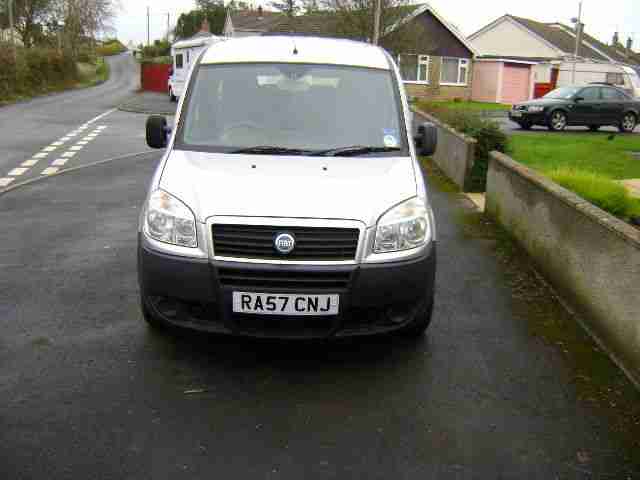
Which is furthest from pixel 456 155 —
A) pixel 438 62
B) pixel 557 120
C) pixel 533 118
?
pixel 438 62

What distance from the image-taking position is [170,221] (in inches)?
187

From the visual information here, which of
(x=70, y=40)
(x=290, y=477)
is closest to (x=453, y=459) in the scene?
(x=290, y=477)

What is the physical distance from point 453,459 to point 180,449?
1.34 metres

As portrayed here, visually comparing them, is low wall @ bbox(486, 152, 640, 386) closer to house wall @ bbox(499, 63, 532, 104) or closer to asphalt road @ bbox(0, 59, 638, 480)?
asphalt road @ bbox(0, 59, 638, 480)

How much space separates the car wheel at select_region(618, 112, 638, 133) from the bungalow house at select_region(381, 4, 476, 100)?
881 inches

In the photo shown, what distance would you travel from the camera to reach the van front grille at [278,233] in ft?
15.0

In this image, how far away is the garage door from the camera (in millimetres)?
54688

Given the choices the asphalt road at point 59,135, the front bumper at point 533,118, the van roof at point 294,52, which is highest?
the van roof at point 294,52

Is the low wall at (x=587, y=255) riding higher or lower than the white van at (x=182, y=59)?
lower

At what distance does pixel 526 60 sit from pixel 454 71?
6349 millimetres

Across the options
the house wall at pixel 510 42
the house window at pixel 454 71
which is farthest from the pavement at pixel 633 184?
the house wall at pixel 510 42

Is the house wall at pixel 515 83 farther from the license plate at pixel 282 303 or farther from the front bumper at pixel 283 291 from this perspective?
the license plate at pixel 282 303

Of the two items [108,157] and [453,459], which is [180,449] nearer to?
[453,459]

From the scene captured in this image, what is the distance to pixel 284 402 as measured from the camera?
4.49 metres
